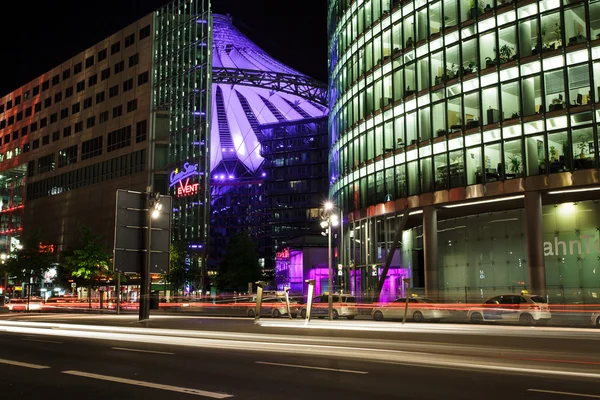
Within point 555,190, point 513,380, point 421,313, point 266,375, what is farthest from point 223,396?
point 555,190

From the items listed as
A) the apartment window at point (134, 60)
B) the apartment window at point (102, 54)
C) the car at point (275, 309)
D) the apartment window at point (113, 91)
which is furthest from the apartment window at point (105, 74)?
the car at point (275, 309)

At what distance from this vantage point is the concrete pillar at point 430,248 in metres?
48.8

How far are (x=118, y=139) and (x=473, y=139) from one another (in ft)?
215

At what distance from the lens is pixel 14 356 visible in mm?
16859

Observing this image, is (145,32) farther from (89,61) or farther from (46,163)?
(46,163)

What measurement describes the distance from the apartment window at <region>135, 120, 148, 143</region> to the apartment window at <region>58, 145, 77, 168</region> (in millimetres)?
17389

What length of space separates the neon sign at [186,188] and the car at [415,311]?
2005 inches

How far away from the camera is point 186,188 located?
8769 cm

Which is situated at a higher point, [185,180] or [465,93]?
[185,180]

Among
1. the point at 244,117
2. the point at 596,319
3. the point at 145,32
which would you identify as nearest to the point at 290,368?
the point at 596,319

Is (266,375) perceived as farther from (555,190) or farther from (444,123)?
(444,123)

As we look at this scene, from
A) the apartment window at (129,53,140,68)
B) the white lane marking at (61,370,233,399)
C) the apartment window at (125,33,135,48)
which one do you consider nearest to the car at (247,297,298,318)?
the white lane marking at (61,370,233,399)

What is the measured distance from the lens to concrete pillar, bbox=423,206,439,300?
1919 inches

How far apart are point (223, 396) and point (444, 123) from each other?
40.5 m
